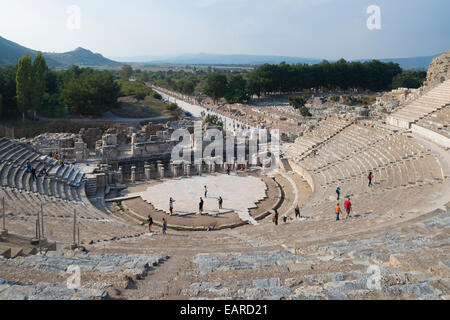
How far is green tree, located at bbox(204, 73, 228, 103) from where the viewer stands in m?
74.7

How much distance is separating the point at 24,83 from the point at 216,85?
124ft

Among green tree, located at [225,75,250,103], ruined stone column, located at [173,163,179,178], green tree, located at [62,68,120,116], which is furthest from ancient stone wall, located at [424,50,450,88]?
green tree, located at [62,68,120,116]

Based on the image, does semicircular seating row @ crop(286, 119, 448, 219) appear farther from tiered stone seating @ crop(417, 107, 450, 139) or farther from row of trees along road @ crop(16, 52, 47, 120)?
row of trees along road @ crop(16, 52, 47, 120)

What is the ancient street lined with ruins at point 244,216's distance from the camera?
23.8ft

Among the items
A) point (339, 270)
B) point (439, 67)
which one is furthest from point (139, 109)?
point (339, 270)

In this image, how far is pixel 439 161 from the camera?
62.2 ft

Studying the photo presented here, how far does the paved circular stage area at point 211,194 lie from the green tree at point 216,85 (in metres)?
50.5

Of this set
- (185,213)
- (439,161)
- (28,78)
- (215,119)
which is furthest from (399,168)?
(28,78)

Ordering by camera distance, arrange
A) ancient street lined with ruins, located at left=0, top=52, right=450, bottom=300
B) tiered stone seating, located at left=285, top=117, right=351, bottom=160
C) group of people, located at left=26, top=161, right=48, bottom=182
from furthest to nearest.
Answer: tiered stone seating, located at left=285, top=117, right=351, bottom=160, group of people, located at left=26, top=161, right=48, bottom=182, ancient street lined with ruins, located at left=0, top=52, right=450, bottom=300

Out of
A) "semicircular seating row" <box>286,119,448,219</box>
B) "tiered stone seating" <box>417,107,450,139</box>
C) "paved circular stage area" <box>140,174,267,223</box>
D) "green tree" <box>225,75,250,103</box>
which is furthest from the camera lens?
"green tree" <box>225,75,250,103</box>

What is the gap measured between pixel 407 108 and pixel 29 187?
29.1m

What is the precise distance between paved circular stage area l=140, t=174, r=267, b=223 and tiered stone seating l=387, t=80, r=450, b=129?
485 inches

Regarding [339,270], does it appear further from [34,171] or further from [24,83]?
[24,83]

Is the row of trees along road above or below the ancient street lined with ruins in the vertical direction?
above
